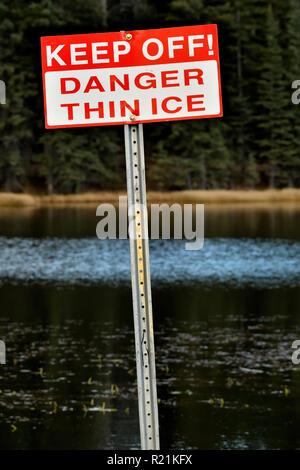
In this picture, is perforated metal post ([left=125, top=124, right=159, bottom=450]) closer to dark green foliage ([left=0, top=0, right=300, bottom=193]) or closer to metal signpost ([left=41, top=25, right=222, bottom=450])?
metal signpost ([left=41, top=25, right=222, bottom=450])

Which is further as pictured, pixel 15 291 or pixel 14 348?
pixel 15 291

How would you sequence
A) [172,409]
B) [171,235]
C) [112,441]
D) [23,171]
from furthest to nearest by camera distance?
[23,171]
[171,235]
[172,409]
[112,441]

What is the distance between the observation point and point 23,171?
7294cm

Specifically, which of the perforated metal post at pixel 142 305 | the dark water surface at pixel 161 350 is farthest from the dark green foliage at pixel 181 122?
the perforated metal post at pixel 142 305

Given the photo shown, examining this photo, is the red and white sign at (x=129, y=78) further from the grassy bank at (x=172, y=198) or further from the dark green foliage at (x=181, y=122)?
the dark green foliage at (x=181, y=122)

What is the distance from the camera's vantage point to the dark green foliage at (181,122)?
235 feet

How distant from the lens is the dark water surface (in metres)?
10.9

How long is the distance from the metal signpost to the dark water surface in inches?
266

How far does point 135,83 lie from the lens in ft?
11.9

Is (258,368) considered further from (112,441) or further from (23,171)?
(23,171)

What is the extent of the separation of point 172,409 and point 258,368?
9.39 feet

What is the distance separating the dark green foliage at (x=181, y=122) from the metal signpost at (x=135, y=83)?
65521 mm

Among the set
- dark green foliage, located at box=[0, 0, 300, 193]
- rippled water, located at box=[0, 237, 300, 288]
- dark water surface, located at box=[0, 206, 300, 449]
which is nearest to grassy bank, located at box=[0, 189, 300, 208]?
dark green foliage, located at box=[0, 0, 300, 193]

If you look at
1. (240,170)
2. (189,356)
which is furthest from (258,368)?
(240,170)
